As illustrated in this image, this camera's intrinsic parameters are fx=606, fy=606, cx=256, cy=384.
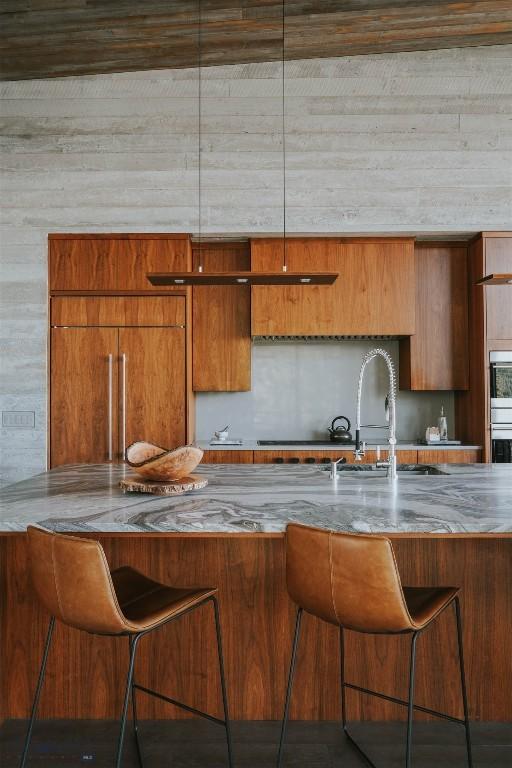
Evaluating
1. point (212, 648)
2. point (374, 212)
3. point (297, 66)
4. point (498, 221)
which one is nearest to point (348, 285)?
point (374, 212)

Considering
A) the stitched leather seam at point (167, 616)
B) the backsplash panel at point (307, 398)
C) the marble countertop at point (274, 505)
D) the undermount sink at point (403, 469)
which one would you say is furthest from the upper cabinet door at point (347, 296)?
the stitched leather seam at point (167, 616)

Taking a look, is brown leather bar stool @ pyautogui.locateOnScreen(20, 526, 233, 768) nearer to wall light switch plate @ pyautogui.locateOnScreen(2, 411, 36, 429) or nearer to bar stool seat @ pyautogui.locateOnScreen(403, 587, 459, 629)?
bar stool seat @ pyautogui.locateOnScreen(403, 587, 459, 629)

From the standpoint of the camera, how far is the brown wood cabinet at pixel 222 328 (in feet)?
15.5

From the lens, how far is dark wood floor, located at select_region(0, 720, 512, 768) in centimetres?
213

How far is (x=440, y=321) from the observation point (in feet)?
15.5

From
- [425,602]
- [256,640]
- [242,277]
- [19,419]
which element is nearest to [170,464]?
[256,640]

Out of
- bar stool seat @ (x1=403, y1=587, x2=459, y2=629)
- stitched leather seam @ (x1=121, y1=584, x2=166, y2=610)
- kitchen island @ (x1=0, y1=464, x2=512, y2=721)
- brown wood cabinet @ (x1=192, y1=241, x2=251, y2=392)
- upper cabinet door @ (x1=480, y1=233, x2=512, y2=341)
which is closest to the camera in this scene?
bar stool seat @ (x1=403, y1=587, x2=459, y2=629)

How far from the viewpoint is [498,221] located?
4.36 m

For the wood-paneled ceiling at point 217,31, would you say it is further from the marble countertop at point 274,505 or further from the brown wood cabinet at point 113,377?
the marble countertop at point 274,505

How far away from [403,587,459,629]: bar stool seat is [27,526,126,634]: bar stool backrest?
0.82 m

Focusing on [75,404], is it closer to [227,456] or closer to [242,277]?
[227,456]

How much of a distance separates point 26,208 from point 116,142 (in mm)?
810

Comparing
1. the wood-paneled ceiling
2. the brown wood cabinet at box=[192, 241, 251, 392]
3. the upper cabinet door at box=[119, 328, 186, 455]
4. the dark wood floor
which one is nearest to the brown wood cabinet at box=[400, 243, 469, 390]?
the brown wood cabinet at box=[192, 241, 251, 392]

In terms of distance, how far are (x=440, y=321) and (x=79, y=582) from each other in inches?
148
